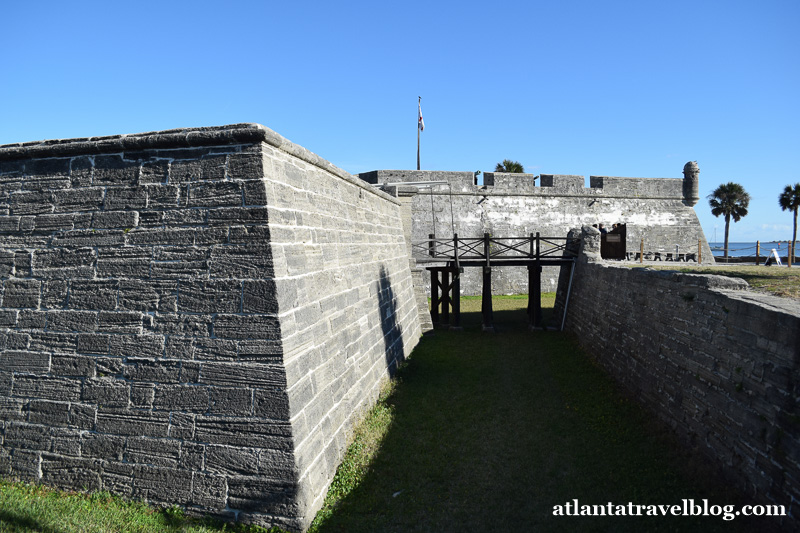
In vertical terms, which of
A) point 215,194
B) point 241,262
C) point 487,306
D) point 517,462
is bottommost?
point 517,462

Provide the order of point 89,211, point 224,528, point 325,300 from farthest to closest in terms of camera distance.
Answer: point 325,300
point 89,211
point 224,528

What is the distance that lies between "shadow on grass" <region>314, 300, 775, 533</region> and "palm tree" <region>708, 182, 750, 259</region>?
94.9 ft

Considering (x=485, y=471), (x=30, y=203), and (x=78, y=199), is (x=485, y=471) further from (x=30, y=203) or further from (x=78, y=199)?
(x=30, y=203)

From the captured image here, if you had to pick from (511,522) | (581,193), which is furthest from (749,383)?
(581,193)

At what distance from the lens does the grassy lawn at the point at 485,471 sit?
412 cm

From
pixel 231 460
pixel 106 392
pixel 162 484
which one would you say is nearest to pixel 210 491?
pixel 231 460

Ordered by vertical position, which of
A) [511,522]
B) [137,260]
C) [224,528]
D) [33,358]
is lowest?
[511,522]

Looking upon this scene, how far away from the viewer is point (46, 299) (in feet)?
15.1

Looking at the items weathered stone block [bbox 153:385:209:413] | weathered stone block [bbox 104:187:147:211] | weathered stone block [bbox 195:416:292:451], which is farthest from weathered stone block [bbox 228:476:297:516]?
weathered stone block [bbox 104:187:147:211]

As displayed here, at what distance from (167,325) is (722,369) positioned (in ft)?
19.2

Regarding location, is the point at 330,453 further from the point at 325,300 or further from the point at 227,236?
the point at 227,236

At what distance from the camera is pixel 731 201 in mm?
30703

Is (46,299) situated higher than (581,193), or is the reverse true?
(581,193)

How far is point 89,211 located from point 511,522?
5.02 m
